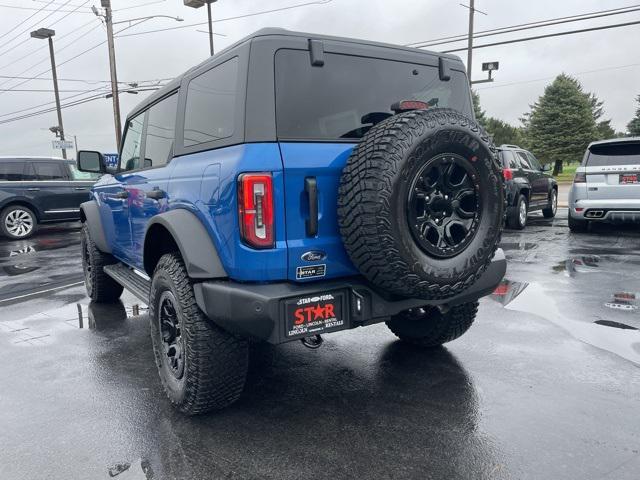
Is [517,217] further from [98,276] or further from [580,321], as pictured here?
[98,276]

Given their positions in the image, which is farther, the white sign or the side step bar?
the white sign

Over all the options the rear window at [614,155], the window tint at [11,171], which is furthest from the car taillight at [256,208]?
the window tint at [11,171]

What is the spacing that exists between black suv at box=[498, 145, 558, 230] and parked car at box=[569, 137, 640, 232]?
1.30m

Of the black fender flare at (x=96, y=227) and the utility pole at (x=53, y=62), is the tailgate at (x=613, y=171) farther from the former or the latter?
the utility pole at (x=53, y=62)

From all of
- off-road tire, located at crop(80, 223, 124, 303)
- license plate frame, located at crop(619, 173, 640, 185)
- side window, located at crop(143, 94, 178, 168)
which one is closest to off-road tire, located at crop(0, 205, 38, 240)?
off-road tire, located at crop(80, 223, 124, 303)

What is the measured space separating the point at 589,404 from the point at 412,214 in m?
1.65

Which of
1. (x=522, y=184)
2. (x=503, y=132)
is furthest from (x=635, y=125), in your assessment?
(x=522, y=184)

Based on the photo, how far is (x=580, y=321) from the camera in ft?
14.6

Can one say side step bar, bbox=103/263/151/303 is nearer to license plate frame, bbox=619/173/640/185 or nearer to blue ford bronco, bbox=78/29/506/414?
blue ford bronco, bbox=78/29/506/414

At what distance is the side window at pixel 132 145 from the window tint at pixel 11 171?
817cm

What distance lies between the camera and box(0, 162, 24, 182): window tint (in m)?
11.3

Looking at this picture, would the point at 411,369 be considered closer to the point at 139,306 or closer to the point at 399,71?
the point at 399,71

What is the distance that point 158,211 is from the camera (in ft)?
11.0

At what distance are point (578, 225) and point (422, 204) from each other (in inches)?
336
